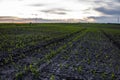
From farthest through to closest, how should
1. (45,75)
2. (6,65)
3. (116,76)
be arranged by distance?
(6,65), (116,76), (45,75)

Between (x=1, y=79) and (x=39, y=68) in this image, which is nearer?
(x=1, y=79)

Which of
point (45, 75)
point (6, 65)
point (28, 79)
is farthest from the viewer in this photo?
point (6, 65)

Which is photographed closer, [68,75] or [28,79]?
[28,79]

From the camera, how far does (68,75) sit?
13.3 metres

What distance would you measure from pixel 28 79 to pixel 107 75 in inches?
192

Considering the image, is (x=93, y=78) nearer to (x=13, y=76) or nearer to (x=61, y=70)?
(x=61, y=70)

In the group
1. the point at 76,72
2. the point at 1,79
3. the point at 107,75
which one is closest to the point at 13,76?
the point at 1,79

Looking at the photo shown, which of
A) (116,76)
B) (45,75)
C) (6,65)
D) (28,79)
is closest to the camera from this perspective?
(28,79)

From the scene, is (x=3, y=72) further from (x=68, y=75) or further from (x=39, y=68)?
(x=68, y=75)

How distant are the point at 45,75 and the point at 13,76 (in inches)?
68.3

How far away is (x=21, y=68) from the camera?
47.1 feet

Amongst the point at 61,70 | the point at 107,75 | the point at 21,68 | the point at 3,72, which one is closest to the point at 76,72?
the point at 61,70

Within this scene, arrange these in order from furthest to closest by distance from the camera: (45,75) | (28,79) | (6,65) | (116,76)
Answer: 1. (6,65)
2. (116,76)
3. (45,75)
4. (28,79)

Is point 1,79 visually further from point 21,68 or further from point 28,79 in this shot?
point 21,68
